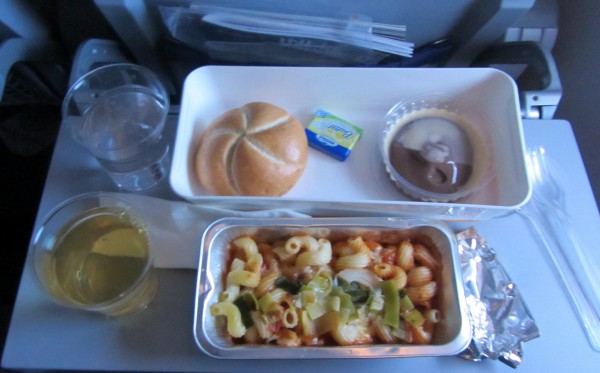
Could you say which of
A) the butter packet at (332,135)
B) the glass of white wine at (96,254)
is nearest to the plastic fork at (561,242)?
the butter packet at (332,135)

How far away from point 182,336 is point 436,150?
49cm

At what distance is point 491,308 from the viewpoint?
633 mm

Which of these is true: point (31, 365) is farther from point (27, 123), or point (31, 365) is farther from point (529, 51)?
point (529, 51)

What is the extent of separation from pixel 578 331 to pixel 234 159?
569 millimetres

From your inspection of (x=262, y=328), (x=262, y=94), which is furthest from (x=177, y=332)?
(x=262, y=94)

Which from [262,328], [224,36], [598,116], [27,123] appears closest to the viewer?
[262,328]

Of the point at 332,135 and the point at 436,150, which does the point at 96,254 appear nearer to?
the point at 332,135

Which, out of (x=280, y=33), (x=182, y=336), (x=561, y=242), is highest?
(x=280, y=33)

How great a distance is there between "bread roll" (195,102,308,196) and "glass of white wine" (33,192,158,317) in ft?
0.46

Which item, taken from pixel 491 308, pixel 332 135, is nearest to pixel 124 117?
pixel 332 135

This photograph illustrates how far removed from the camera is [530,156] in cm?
77

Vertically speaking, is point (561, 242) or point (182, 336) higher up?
point (561, 242)

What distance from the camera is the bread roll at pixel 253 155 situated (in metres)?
0.71

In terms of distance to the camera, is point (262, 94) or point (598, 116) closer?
point (262, 94)
